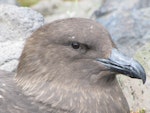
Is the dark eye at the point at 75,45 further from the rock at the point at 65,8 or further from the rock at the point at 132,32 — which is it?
the rock at the point at 65,8

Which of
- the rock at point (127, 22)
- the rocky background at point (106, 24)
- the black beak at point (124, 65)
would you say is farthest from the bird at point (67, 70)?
the rock at point (127, 22)

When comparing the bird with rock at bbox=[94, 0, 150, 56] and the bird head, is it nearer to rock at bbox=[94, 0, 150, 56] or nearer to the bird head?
the bird head

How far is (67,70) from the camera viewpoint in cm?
460

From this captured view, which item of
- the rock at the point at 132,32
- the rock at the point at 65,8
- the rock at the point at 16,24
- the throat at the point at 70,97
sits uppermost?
the rock at the point at 16,24

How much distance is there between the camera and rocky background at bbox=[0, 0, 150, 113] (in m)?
5.45

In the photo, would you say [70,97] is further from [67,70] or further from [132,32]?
[132,32]

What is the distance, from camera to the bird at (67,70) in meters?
4.56

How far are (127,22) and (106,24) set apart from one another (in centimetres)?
31

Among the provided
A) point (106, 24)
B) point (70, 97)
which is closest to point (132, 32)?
point (106, 24)

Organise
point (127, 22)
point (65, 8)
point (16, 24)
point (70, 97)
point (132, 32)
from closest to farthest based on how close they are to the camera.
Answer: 1. point (70, 97)
2. point (16, 24)
3. point (132, 32)
4. point (127, 22)
5. point (65, 8)

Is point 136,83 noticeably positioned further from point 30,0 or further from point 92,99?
point 30,0

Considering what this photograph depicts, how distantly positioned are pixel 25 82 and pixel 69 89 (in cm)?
26

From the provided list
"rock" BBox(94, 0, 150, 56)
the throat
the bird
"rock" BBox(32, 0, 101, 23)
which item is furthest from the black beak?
"rock" BBox(32, 0, 101, 23)

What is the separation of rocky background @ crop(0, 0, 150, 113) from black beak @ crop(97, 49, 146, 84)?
2.77 ft
